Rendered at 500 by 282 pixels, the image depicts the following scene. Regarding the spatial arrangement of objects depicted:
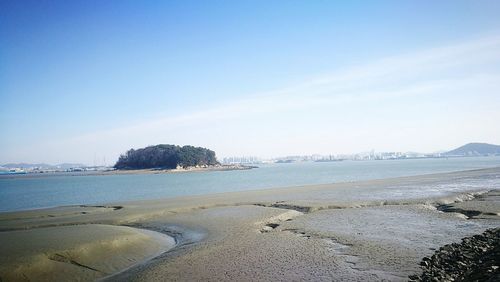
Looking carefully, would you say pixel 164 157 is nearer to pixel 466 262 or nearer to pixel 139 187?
pixel 139 187

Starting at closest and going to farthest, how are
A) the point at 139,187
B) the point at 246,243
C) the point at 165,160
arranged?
1. the point at 246,243
2. the point at 139,187
3. the point at 165,160

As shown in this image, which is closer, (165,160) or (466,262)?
(466,262)

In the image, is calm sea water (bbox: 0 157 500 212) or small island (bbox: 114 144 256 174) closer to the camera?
calm sea water (bbox: 0 157 500 212)

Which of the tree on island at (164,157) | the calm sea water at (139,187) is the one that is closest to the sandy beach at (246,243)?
the calm sea water at (139,187)

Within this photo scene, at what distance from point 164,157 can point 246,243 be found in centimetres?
14769

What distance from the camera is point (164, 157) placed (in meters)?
156

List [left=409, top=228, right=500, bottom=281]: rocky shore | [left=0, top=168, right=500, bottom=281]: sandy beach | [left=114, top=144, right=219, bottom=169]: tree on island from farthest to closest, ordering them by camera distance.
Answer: [left=114, top=144, right=219, bottom=169]: tree on island
[left=0, top=168, right=500, bottom=281]: sandy beach
[left=409, top=228, right=500, bottom=281]: rocky shore

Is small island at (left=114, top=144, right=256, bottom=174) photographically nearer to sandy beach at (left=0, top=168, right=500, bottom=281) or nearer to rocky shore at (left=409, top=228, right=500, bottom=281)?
sandy beach at (left=0, top=168, right=500, bottom=281)

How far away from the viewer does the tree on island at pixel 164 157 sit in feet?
499

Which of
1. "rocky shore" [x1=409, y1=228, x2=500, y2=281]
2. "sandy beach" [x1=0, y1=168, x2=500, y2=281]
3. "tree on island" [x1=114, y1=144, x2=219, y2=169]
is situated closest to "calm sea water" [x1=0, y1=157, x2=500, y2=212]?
"sandy beach" [x1=0, y1=168, x2=500, y2=281]

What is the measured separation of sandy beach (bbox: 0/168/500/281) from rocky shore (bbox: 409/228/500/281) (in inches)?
19.9

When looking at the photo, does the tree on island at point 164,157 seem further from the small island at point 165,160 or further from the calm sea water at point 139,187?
the calm sea water at point 139,187

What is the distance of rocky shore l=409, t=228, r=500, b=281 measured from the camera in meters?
7.20

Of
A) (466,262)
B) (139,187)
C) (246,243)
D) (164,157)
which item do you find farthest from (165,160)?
(466,262)
